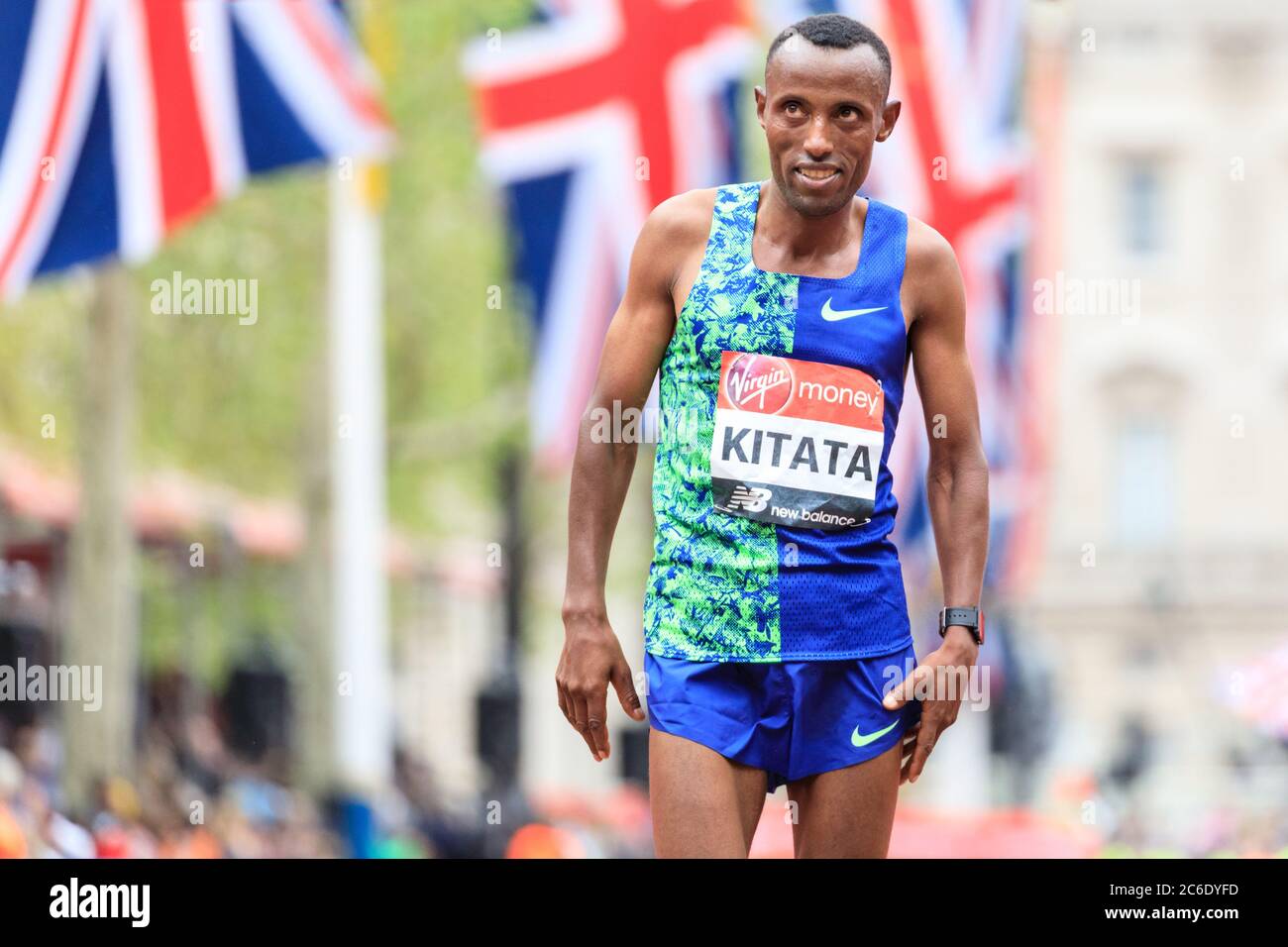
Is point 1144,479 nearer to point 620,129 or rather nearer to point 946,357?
point 620,129

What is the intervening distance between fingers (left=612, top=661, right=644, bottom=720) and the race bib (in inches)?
14.6

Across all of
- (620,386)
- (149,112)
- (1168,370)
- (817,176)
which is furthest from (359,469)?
(1168,370)

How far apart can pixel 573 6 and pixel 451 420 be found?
11386 mm

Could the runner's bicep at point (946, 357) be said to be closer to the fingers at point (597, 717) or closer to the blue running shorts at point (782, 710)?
the blue running shorts at point (782, 710)

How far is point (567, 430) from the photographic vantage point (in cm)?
1197

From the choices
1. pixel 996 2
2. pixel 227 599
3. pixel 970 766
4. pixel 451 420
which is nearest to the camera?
pixel 996 2

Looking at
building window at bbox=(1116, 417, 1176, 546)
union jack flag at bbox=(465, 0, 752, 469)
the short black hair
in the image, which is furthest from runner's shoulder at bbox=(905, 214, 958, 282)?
building window at bbox=(1116, 417, 1176, 546)

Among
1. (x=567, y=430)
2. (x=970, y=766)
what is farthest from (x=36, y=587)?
(x=567, y=430)

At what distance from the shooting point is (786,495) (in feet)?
14.1

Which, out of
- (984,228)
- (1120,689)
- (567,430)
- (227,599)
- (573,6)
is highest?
(573,6)

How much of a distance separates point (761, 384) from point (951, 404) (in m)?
0.40

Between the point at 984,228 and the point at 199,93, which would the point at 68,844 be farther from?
the point at 984,228

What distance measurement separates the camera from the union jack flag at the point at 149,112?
9578 mm

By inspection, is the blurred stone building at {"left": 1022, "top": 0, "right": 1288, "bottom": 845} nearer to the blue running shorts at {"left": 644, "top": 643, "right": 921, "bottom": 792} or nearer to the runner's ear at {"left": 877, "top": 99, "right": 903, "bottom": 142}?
the blue running shorts at {"left": 644, "top": 643, "right": 921, "bottom": 792}
